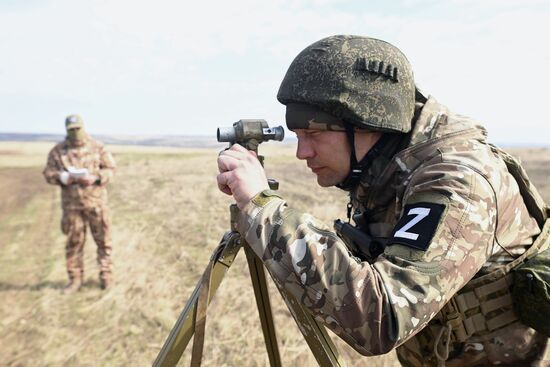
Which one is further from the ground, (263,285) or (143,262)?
(263,285)

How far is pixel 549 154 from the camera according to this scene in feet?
103

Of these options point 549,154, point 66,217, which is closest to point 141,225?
point 66,217

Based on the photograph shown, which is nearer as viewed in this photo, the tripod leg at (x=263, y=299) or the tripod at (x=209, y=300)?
the tripod at (x=209, y=300)

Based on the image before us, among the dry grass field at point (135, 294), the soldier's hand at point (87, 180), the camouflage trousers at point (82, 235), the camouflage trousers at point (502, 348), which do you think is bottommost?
the dry grass field at point (135, 294)

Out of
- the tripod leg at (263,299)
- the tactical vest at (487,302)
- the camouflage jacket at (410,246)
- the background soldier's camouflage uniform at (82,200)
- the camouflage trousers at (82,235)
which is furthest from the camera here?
the camouflage trousers at (82,235)

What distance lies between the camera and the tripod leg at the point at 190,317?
252 cm

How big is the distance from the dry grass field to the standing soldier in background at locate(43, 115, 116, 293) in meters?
0.55

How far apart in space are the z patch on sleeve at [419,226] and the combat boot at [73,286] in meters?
8.13

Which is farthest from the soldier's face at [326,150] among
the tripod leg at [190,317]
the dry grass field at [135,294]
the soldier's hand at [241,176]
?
the dry grass field at [135,294]

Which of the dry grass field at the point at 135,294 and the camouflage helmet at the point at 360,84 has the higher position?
the camouflage helmet at the point at 360,84

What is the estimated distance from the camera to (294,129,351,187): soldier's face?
266 cm

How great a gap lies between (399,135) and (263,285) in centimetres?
119

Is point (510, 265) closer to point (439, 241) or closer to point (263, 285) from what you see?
point (439, 241)

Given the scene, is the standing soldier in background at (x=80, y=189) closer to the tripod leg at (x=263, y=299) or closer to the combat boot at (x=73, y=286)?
the combat boot at (x=73, y=286)
